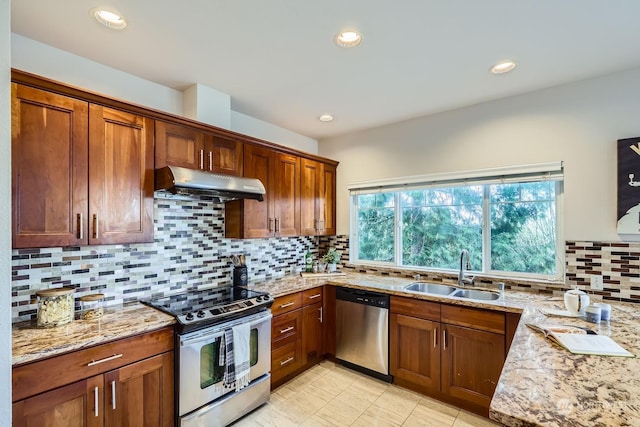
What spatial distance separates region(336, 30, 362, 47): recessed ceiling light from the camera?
5.96ft

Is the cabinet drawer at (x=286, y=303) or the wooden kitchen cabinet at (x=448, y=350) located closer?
the wooden kitchen cabinet at (x=448, y=350)

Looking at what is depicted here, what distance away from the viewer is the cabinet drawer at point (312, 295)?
2955 mm

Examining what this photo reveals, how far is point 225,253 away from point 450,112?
271 cm

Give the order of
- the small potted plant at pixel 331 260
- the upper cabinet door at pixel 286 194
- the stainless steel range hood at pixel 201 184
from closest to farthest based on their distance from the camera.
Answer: the stainless steel range hood at pixel 201 184 → the upper cabinet door at pixel 286 194 → the small potted plant at pixel 331 260

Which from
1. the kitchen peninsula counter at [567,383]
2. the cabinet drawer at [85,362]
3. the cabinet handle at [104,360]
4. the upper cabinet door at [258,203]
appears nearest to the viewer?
the kitchen peninsula counter at [567,383]

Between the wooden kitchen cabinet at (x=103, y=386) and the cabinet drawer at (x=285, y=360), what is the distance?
914 millimetres

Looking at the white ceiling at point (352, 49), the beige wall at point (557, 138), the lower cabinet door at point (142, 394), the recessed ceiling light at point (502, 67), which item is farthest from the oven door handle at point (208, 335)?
the recessed ceiling light at point (502, 67)

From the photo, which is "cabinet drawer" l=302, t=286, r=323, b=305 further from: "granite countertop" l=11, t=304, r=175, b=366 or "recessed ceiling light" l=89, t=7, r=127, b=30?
"recessed ceiling light" l=89, t=7, r=127, b=30

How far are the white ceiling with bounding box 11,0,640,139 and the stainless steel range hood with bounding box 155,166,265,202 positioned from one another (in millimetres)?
810

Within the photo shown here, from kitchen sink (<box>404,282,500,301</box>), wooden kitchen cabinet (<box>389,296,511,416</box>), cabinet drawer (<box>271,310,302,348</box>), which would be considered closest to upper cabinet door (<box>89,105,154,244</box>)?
cabinet drawer (<box>271,310,302,348</box>)

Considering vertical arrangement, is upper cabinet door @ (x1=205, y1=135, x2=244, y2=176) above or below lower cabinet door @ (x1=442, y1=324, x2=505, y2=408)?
above

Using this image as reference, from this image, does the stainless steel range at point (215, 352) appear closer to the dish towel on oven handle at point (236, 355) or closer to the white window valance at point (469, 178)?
the dish towel on oven handle at point (236, 355)

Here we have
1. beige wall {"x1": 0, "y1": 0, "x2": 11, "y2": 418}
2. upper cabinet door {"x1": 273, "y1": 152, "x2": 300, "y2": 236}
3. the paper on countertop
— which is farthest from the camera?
upper cabinet door {"x1": 273, "y1": 152, "x2": 300, "y2": 236}

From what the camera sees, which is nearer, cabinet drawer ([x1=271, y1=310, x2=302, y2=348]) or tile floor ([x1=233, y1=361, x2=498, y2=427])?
tile floor ([x1=233, y1=361, x2=498, y2=427])
